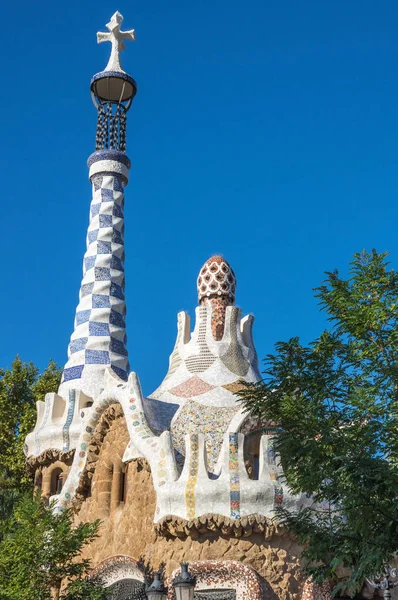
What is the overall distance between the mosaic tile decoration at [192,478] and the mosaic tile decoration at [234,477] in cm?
43

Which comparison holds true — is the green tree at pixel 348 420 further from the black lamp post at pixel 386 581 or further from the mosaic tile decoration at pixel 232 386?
the mosaic tile decoration at pixel 232 386

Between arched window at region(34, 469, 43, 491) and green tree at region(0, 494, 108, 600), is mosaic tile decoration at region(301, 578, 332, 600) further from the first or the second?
arched window at region(34, 469, 43, 491)

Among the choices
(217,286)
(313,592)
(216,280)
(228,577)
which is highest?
(216,280)

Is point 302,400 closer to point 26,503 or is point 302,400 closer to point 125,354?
point 26,503

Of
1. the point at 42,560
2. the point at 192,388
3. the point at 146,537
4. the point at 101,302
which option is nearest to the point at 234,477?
the point at 146,537

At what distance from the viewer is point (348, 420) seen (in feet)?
25.0

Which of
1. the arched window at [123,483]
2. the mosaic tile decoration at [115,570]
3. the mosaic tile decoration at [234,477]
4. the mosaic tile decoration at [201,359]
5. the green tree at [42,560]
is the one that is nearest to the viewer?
the mosaic tile decoration at [234,477]

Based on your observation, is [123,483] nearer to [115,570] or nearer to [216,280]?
[115,570]

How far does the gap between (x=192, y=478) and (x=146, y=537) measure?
1220mm

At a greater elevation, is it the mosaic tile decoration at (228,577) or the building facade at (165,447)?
the building facade at (165,447)

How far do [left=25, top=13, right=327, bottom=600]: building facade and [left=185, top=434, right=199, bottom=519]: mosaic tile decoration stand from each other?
0.05 feet

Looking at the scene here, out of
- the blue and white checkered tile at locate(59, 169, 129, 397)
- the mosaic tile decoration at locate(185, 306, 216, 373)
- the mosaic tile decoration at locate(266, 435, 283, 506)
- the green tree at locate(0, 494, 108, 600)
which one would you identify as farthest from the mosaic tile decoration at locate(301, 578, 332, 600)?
the blue and white checkered tile at locate(59, 169, 129, 397)

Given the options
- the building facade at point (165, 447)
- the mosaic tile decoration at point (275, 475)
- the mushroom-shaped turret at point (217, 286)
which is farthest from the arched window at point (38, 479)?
the mosaic tile decoration at point (275, 475)

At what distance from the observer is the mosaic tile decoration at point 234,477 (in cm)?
1009
